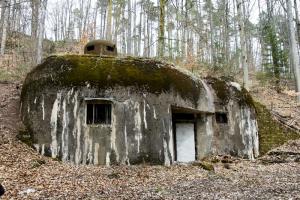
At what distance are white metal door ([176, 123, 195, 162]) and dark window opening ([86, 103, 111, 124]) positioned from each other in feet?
10.1

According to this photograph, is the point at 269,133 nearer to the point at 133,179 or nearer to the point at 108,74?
the point at 108,74

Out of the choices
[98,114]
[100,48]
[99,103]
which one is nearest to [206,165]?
[98,114]

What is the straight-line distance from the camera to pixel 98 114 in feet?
39.1

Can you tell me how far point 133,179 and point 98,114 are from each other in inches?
122

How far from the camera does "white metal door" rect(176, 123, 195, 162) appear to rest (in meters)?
13.5

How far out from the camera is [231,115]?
47.3 feet

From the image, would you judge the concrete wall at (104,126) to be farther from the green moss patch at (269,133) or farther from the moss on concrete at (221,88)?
the green moss patch at (269,133)

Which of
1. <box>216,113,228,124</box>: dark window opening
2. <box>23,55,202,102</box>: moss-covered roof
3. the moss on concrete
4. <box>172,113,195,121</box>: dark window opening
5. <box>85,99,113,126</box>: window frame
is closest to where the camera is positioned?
<box>85,99,113,126</box>: window frame

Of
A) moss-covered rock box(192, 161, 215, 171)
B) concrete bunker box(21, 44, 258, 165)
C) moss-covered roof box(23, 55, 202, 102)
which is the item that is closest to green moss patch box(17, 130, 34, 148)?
concrete bunker box(21, 44, 258, 165)

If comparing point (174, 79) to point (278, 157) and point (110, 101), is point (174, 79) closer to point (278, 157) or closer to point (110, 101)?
point (110, 101)

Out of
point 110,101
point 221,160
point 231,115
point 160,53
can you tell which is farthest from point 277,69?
point 110,101

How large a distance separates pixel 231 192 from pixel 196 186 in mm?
1015

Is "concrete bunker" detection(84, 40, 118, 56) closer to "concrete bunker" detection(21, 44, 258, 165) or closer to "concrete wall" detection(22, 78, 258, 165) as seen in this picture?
"concrete bunker" detection(21, 44, 258, 165)

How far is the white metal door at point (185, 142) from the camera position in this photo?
13.5 meters
